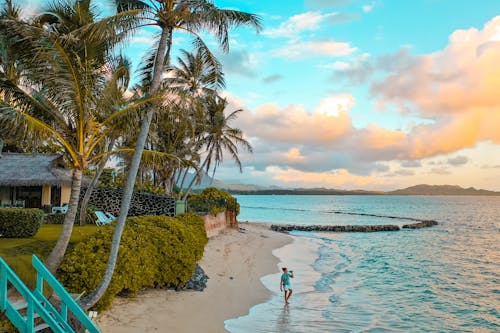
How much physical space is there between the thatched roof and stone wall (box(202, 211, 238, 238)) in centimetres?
887

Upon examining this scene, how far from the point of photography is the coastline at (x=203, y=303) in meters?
10.0

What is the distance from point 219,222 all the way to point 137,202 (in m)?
7.89

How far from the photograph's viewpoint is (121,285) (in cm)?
1057

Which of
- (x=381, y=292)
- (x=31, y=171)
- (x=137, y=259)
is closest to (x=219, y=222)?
(x=31, y=171)

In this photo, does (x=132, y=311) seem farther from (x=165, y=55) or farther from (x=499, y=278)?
(x=499, y=278)

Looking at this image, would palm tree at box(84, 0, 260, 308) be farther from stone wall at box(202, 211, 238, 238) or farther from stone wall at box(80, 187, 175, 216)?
stone wall at box(202, 211, 238, 238)

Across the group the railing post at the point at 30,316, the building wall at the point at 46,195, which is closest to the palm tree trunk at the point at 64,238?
the railing post at the point at 30,316

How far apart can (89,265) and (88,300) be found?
1.02 meters

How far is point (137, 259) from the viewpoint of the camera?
37.5 ft

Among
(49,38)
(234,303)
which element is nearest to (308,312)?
(234,303)

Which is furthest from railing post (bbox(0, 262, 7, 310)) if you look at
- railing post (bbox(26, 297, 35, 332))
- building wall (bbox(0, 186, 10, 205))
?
building wall (bbox(0, 186, 10, 205))

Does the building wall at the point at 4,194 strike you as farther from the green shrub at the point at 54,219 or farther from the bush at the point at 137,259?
the bush at the point at 137,259

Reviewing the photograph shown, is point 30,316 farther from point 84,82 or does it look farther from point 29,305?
point 84,82

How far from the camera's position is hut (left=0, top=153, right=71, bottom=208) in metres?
22.1
